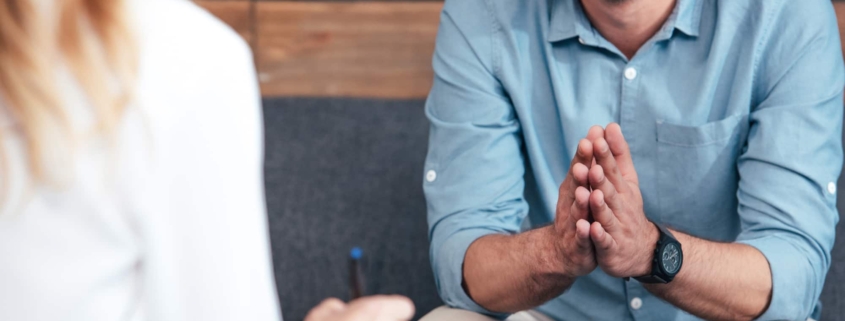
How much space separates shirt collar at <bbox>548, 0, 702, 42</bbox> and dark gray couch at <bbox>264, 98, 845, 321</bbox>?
2.15 ft

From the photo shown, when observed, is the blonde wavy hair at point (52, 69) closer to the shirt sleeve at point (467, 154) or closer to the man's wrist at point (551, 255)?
the man's wrist at point (551, 255)

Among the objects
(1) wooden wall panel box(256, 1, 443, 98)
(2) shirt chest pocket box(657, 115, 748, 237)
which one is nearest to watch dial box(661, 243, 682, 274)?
(2) shirt chest pocket box(657, 115, 748, 237)

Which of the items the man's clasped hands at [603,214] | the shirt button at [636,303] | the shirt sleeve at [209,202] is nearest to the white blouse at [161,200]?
the shirt sleeve at [209,202]

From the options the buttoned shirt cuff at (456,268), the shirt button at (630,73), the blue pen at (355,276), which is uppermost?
the shirt button at (630,73)

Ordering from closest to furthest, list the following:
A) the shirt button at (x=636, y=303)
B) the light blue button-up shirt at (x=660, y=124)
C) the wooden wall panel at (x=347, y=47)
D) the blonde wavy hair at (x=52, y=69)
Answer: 1. the blonde wavy hair at (x=52, y=69)
2. the light blue button-up shirt at (x=660, y=124)
3. the shirt button at (x=636, y=303)
4. the wooden wall panel at (x=347, y=47)

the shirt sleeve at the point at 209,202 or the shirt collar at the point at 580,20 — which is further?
the shirt collar at the point at 580,20

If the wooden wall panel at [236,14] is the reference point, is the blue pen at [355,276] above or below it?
below

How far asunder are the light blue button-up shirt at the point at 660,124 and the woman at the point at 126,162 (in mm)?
707

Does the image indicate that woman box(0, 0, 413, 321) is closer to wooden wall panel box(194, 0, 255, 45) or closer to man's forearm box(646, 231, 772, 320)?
man's forearm box(646, 231, 772, 320)

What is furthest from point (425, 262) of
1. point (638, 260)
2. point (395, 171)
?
point (638, 260)

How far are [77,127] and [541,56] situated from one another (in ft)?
2.90

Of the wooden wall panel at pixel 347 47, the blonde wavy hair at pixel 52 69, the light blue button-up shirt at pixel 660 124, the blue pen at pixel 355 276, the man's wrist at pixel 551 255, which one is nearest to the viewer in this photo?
the blonde wavy hair at pixel 52 69

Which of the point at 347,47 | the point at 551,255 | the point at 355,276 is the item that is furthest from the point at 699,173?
the point at 347,47

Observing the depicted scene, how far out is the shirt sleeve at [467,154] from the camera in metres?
1.27
